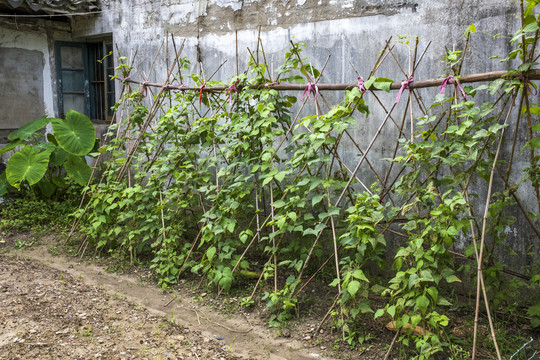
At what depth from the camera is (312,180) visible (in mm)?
3816

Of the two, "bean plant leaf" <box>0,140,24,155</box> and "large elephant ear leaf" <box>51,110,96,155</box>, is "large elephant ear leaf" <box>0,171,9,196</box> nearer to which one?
"bean plant leaf" <box>0,140,24,155</box>

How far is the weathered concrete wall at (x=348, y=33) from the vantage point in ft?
12.7

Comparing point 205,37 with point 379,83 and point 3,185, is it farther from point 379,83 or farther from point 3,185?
point 3,185

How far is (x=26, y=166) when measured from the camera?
6.19 m

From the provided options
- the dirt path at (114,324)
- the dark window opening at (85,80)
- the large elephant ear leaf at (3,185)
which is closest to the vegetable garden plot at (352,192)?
the dirt path at (114,324)

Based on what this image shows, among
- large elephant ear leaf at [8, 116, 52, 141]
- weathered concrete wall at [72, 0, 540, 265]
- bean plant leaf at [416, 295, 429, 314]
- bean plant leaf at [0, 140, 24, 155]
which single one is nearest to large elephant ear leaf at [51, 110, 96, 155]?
large elephant ear leaf at [8, 116, 52, 141]

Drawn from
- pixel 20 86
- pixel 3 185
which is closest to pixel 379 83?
pixel 3 185

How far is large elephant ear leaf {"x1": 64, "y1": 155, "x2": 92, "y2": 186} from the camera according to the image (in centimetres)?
650

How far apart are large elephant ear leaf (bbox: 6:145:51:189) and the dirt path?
1473 millimetres

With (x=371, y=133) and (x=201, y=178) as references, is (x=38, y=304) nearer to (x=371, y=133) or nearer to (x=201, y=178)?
(x=201, y=178)

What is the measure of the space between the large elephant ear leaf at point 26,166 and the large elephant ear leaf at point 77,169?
1.01 ft

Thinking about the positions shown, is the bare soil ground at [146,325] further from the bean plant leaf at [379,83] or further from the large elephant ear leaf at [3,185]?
the large elephant ear leaf at [3,185]

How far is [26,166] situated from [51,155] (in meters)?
0.42

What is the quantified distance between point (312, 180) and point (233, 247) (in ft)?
3.49
